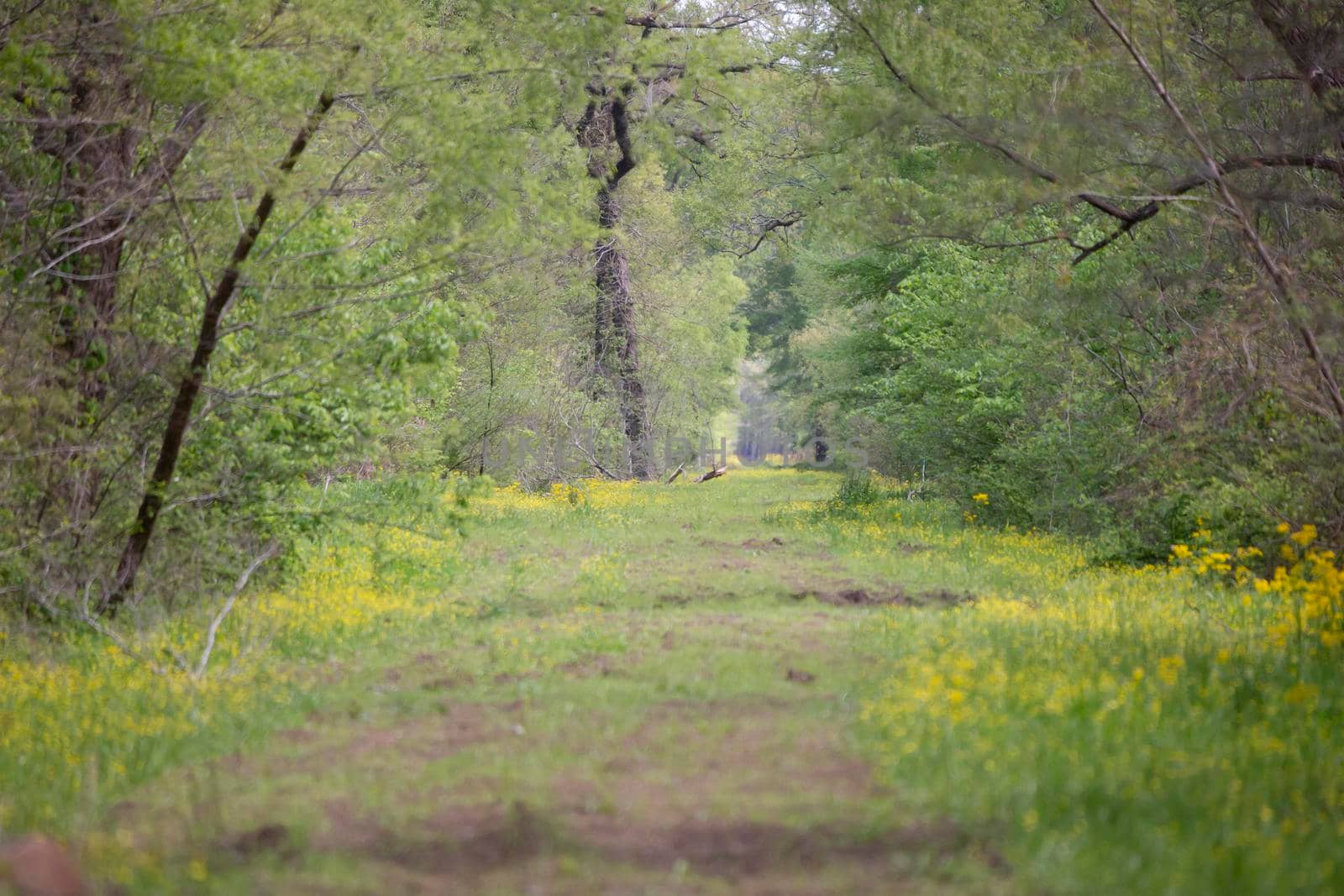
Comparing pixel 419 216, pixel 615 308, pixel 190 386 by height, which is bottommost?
pixel 190 386

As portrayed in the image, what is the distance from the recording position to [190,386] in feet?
35.9

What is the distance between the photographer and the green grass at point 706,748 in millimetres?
5184

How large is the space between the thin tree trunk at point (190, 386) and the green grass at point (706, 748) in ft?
2.67

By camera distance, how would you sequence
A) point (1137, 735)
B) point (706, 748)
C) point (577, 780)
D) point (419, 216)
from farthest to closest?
1. point (419, 216)
2. point (706, 748)
3. point (1137, 735)
4. point (577, 780)

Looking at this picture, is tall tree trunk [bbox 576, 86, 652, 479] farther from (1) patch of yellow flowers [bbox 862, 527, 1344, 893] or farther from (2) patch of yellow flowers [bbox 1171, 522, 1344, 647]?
(1) patch of yellow flowers [bbox 862, 527, 1344, 893]

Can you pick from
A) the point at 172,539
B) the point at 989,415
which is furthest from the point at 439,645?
the point at 989,415

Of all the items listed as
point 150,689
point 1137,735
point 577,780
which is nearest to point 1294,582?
point 1137,735

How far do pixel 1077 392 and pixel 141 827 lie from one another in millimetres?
15367

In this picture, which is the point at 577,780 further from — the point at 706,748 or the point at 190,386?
the point at 190,386

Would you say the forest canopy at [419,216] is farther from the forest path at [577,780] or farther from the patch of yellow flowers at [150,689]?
the forest path at [577,780]

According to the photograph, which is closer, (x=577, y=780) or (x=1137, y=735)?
(x=577, y=780)

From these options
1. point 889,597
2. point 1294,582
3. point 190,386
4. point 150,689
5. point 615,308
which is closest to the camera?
point 150,689

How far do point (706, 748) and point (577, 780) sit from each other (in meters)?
0.92

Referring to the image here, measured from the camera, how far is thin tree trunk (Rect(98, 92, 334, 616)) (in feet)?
34.8
